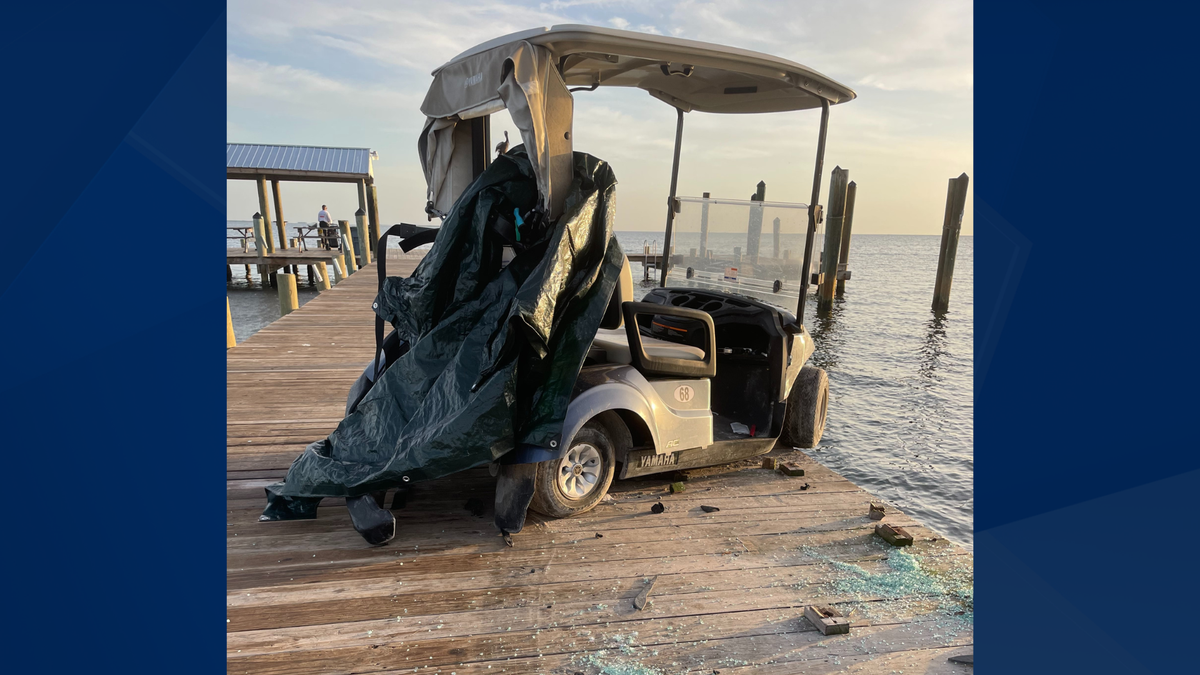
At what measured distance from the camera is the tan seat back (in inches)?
140

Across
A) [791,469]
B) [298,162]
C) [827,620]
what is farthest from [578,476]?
[298,162]

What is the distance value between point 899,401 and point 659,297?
26.2 feet

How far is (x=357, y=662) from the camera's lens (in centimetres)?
246

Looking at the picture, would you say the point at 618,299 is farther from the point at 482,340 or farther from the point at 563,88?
the point at 563,88

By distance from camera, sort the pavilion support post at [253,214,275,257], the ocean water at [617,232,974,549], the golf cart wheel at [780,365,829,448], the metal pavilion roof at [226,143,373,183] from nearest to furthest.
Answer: the golf cart wheel at [780,365,829,448], the ocean water at [617,232,974,549], the pavilion support post at [253,214,275,257], the metal pavilion roof at [226,143,373,183]

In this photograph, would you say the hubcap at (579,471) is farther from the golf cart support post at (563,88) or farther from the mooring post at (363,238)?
the mooring post at (363,238)

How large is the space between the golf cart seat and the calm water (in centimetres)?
116

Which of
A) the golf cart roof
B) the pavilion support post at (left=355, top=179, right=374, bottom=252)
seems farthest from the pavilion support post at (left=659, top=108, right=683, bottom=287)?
the pavilion support post at (left=355, top=179, right=374, bottom=252)

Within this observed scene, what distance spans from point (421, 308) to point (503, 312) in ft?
1.77

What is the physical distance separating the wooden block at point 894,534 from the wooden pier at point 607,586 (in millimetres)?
45

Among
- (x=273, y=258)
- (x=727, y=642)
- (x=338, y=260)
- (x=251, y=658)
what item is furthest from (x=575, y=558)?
(x=273, y=258)

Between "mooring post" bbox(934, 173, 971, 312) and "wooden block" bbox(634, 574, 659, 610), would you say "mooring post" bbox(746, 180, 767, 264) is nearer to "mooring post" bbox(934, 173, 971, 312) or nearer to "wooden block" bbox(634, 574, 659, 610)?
"wooden block" bbox(634, 574, 659, 610)

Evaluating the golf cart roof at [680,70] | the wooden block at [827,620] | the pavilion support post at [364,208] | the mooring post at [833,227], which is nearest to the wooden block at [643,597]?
the wooden block at [827,620]

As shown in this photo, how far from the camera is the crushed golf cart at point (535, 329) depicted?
128 inches
